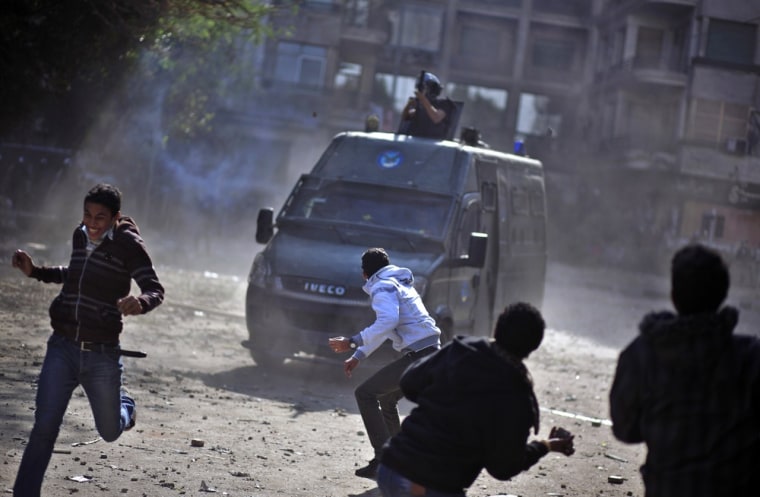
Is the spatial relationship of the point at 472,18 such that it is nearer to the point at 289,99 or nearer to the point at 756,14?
the point at 289,99

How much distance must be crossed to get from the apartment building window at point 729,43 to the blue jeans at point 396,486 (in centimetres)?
3739

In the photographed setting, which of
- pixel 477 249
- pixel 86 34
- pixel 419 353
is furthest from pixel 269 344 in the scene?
pixel 86 34

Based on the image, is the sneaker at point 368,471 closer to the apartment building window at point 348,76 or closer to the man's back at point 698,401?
the man's back at point 698,401

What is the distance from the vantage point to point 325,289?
1107cm

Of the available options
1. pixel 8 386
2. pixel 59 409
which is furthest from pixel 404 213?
pixel 59 409

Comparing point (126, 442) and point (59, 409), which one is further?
point (126, 442)

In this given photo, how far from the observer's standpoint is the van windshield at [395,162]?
12.1 meters

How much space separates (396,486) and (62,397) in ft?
6.18

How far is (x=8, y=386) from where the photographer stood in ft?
29.6

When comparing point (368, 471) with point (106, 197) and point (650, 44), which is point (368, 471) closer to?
point (106, 197)

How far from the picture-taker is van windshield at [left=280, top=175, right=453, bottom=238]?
11844 mm

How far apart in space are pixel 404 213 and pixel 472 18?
39.5m

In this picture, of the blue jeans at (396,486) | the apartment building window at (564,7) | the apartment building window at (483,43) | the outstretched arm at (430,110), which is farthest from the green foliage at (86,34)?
the apartment building window at (564,7)

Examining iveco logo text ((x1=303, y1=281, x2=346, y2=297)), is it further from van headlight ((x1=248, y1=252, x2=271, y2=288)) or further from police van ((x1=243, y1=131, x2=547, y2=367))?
van headlight ((x1=248, y1=252, x2=271, y2=288))
